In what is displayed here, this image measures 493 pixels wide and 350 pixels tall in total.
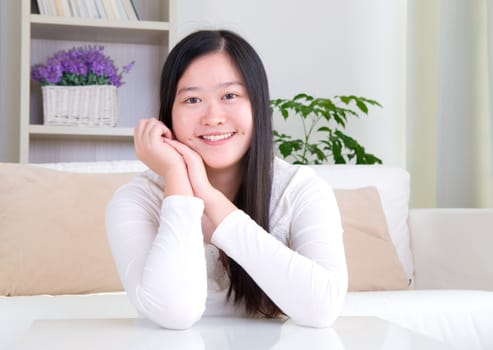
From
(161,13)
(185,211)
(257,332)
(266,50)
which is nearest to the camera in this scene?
(257,332)

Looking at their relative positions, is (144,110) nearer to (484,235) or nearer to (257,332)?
(484,235)

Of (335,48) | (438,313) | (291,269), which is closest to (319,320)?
(291,269)

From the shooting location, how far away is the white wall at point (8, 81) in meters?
3.40

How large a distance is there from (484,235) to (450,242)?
0.11m

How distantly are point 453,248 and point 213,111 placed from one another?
1.37m

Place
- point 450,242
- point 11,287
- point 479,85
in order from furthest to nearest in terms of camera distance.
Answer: point 479,85 → point 450,242 → point 11,287

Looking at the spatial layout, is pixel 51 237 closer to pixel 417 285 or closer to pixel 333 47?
pixel 417 285

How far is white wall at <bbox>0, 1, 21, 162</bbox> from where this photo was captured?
3.40 meters

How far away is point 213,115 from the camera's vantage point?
1.38 metres

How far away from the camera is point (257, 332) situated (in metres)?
1.05

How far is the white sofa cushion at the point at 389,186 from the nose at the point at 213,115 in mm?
1195

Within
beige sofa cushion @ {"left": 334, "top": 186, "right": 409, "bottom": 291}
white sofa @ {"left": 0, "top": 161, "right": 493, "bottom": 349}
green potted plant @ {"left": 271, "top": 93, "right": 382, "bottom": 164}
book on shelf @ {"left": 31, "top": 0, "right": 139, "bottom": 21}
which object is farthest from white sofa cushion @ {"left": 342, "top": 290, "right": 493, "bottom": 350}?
book on shelf @ {"left": 31, "top": 0, "right": 139, "bottom": 21}

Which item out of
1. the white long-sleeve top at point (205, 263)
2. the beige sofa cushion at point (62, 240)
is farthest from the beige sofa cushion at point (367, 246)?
the white long-sleeve top at point (205, 263)

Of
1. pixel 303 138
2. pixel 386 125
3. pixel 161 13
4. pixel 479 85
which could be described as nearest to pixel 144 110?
pixel 161 13
